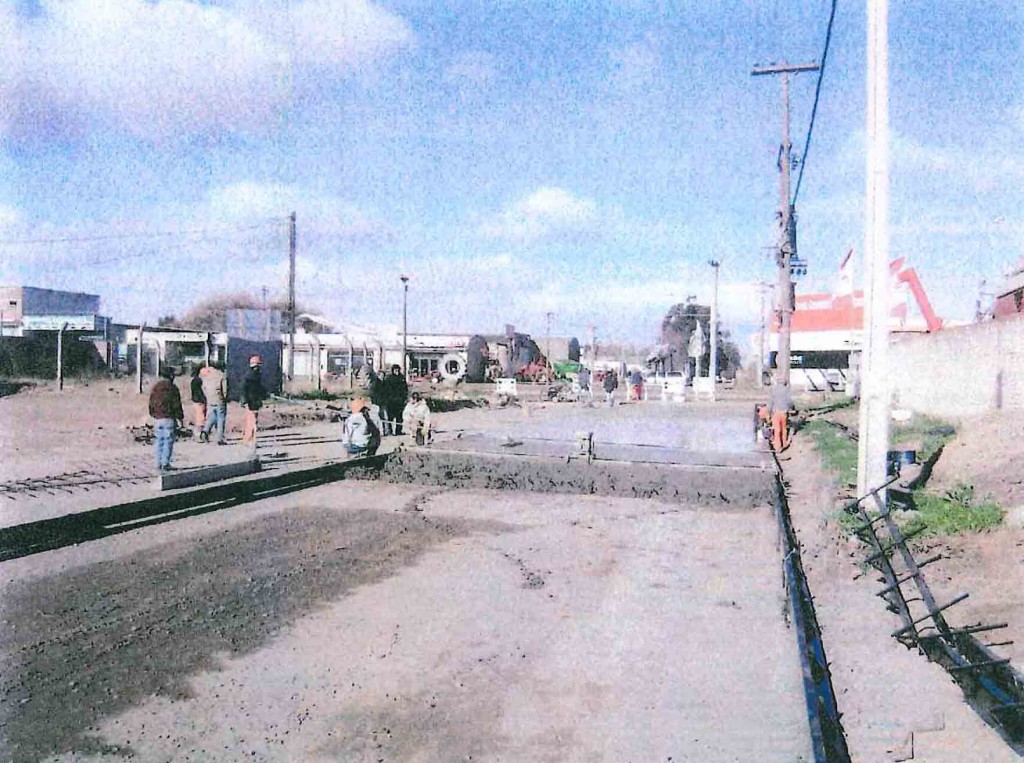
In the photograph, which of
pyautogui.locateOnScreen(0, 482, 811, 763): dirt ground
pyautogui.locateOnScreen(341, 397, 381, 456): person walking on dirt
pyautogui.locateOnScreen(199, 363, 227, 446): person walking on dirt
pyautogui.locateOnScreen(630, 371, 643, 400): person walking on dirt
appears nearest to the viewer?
pyautogui.locateOnScreen(0, 482, 811, 763): dirt ground

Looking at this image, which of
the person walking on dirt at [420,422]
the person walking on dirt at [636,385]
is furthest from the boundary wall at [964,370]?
the person walking on dirt at [636,385]

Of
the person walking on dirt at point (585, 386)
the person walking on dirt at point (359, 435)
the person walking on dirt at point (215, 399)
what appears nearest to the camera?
the person walking on dirt at point (359, 435)

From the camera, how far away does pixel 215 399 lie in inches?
607

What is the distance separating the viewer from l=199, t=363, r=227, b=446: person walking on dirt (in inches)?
595

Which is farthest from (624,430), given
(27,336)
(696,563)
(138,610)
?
(27,336)

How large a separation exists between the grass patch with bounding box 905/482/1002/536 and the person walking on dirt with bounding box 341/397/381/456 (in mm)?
8574

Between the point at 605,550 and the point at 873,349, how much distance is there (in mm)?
4092

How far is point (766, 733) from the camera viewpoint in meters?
4.50

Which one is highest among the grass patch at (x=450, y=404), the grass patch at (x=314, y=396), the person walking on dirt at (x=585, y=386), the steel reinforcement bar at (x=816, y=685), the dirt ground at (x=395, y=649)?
the person walking on dirt at (x=585, y=386)

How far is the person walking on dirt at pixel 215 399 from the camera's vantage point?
15125 millimetres

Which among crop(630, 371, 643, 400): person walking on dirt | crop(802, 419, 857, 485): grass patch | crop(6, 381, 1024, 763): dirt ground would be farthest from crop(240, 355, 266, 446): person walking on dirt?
crop(630, 371, 643, 400): person walking on dirt

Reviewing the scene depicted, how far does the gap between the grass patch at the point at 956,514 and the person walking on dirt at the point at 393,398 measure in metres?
10.7

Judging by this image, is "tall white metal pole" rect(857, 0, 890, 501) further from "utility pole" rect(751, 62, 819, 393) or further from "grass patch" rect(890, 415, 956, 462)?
"utility pole" rect(751, 62, 819, 393)

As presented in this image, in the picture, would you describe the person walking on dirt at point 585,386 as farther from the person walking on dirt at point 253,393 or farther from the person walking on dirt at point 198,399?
the person walking on dirt at point 253,393
